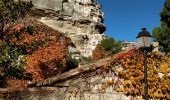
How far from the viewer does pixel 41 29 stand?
92.4ft

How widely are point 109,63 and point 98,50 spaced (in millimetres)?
27822

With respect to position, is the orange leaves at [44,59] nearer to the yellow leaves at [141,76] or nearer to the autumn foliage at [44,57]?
the autumn foliage at [44,57]

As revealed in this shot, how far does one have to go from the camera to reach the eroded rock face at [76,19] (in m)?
43.1

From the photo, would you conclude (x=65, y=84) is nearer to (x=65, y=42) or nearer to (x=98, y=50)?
(x=65, y=42)

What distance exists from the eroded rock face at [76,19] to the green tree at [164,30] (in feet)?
33.8

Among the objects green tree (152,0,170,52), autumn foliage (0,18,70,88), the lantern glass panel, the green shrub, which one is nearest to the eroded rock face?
the green shrub

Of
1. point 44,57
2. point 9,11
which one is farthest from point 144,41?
point 44,57

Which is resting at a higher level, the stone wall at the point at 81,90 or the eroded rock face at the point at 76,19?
the eroded rock face at the point at 76,19

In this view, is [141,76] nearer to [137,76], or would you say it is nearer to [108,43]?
[137,76]

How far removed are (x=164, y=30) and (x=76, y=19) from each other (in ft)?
53.2

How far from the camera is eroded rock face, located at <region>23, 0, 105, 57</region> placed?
4306 centimetres

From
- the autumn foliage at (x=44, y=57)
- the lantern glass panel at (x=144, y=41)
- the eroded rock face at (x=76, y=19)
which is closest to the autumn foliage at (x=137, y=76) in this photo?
the lantern glass panel at (x=144, y=41)

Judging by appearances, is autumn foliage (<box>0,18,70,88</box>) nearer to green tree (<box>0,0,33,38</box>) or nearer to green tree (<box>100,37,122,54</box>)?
green tree (<box>0,0,33,38</box>)

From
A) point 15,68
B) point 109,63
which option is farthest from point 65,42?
point 109,63
